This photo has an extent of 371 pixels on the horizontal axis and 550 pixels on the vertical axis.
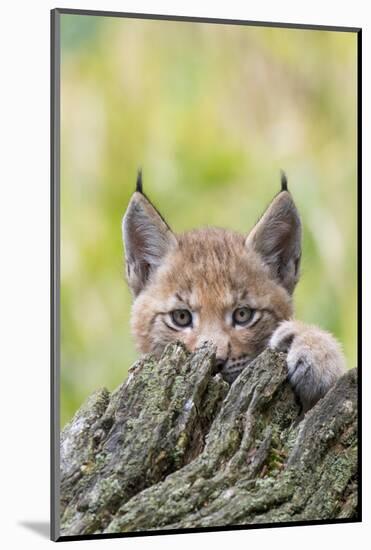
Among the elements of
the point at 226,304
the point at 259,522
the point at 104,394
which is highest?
the point at 226,304

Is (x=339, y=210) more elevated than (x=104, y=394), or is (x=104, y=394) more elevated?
(x=339, y=210)

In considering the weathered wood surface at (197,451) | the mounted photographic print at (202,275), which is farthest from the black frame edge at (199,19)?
the weathered wood surface at (197,451)

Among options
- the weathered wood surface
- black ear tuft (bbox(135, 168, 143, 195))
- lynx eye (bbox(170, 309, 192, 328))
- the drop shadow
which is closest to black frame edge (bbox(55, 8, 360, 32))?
black ear tuft (bbox(135, 168, 143, 195))

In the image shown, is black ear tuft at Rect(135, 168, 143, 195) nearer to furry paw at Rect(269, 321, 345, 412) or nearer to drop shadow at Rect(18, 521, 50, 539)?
furry paw at Rect(269, 321, 345, 412)

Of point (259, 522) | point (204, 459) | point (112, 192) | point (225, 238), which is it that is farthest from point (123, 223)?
point (259, 522)

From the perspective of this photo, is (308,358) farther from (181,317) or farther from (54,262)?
(54,262)

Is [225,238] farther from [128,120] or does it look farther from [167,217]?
[128,120]
